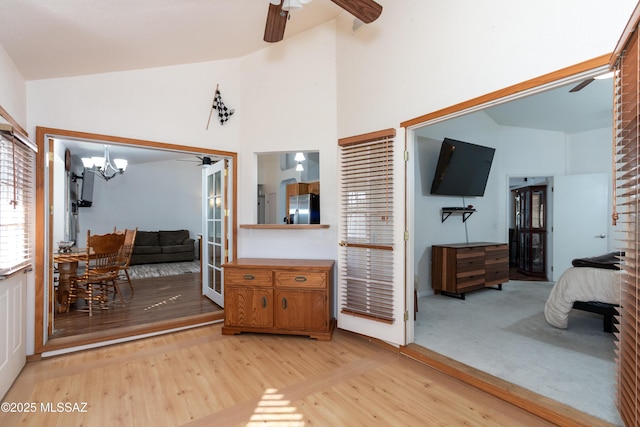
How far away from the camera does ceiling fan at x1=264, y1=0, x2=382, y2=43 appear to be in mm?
1915

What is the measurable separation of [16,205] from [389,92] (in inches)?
124

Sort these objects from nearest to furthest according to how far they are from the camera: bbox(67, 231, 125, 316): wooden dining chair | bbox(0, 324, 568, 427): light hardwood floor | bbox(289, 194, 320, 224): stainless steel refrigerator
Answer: bbox(0, 324, 568, 427): light hardwood floor, bbox(67, 231, 125, 316): wooden dining chair, bbox(289, 194, 320, 224): stainless steel refrigerator

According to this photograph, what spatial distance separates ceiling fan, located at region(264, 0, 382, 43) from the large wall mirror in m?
4.33

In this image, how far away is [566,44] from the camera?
169 centimetres

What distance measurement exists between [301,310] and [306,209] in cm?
273

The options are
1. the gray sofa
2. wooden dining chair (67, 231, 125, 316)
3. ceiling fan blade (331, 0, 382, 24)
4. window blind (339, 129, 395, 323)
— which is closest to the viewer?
ceiling fan blade (331, 0, 382, 24)

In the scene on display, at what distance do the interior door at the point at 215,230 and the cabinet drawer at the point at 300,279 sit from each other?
0.99m

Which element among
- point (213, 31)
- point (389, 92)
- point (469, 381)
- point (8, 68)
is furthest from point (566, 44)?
point (8, 68)

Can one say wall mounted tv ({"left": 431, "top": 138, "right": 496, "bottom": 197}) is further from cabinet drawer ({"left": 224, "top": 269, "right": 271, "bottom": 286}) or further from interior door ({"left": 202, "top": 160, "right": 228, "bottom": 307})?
interior door ({"left": 202, "top": 160, "right": 228, "bottom": 307})

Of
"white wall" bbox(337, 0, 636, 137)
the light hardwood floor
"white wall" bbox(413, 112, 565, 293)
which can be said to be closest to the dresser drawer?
"white wall" bbox(413, 112, 565, 293)

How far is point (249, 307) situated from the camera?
306 centimetres

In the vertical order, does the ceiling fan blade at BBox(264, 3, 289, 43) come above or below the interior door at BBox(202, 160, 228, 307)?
above

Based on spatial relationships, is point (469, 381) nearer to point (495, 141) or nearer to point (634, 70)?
point (634, 70)

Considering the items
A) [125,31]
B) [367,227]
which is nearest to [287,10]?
[125,31]
